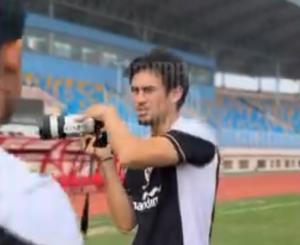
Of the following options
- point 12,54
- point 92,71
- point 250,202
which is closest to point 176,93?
point 12,54

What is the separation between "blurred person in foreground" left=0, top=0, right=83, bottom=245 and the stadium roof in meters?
22.0

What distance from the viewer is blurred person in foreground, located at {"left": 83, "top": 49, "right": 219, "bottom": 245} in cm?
208

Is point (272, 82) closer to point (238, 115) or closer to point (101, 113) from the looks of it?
point (238, 115)

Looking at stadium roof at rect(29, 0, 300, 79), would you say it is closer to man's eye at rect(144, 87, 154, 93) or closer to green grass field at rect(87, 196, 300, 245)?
green grass field at rect(87, 196, 300, 245)

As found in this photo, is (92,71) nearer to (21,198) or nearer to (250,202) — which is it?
(250,202)

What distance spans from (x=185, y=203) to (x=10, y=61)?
121 cm

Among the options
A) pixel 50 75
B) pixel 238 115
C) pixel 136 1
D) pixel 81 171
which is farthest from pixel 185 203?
pixel 238 115

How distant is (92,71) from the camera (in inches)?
945

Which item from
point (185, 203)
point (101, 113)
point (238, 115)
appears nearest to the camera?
point (101, 113)

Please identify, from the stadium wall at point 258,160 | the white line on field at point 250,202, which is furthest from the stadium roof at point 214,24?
the white line on field at point 250,202

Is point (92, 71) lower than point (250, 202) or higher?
higher

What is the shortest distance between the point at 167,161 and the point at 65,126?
38 cm

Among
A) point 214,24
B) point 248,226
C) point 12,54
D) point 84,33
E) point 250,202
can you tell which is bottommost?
point 250,202

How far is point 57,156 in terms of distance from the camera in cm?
1093
